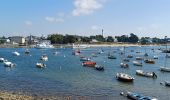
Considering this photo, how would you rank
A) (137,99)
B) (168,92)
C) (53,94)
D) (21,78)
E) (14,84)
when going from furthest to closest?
(21,78) → (14,84) → (168,92) → (53,94) → (137,99)

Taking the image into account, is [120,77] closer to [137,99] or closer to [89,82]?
[89,82]

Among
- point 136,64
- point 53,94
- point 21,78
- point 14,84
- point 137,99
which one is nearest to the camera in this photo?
point 137,99

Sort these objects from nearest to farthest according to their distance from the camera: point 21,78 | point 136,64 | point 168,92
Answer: point 168,92
point 21,78
point 136,64

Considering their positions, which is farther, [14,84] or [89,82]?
[89,82]

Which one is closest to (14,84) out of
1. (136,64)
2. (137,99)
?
(137,99)

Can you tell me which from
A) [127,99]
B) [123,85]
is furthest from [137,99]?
[123,85]

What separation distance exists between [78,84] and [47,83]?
6.33 meters

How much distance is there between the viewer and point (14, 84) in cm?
6938

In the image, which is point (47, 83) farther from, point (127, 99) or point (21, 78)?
point (127, 99)

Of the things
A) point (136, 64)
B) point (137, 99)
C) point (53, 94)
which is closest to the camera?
point (137, 99)

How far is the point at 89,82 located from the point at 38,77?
13499 mm

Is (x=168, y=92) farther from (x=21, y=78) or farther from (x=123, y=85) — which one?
(x=21, y=78)

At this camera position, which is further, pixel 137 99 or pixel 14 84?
pixel 14 84

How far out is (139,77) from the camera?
281 ft
